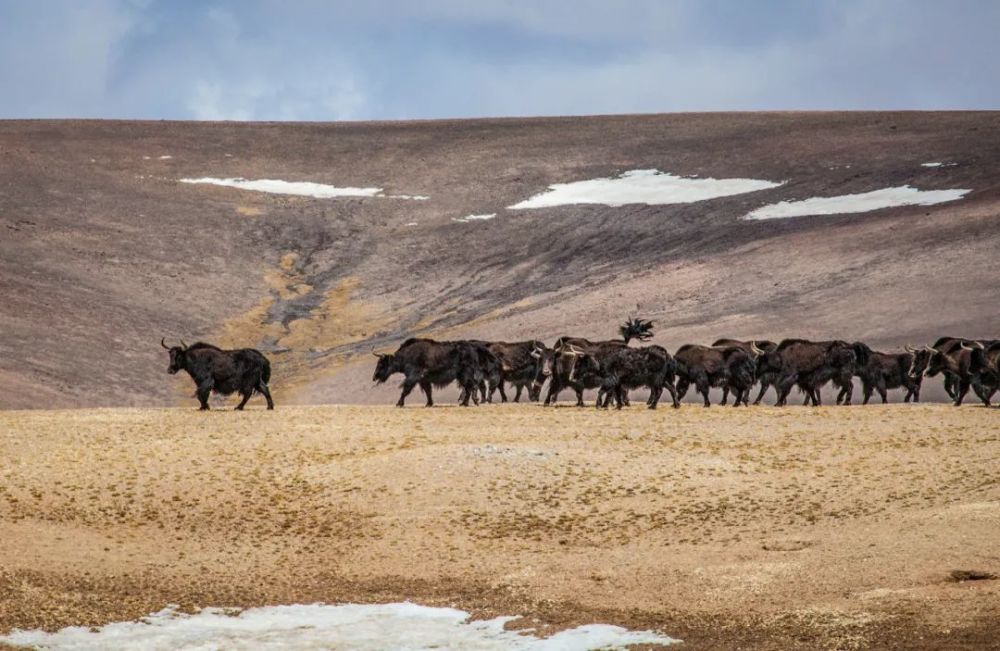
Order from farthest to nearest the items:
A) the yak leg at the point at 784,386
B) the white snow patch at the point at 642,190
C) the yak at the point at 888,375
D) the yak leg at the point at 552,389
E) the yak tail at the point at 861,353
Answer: the white snow patch at the point at 642,190
the yak at the point at 888,375
the yak tail at the point at 861,353
the yak leg at the point at 784,386
the yak leg at the point at 552,389

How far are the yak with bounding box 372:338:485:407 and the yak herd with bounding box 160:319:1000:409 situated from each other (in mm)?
26

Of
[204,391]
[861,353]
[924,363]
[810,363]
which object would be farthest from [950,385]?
[204,391]

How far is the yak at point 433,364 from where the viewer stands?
37188mm

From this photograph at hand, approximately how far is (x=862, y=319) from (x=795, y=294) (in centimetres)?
589

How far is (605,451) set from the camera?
2734 cm

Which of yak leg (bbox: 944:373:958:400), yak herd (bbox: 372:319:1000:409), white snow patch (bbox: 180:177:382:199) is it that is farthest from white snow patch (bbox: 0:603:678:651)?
white snow patch (bbox: 180:177:382:199)

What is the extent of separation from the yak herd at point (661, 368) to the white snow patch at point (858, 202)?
96.5ft

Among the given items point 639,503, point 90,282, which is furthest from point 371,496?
point 90,282

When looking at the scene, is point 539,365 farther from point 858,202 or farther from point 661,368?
point 858,202

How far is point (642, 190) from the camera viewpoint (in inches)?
3361

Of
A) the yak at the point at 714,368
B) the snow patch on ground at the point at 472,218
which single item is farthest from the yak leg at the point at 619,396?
the snow patch on ground at the point at 472,218

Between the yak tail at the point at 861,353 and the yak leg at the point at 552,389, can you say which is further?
the yak tail at the point at 861,353

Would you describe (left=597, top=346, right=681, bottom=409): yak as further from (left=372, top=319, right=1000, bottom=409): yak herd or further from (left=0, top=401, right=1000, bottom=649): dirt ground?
(left=0, top=401, right=1000, bottom=649): dirt ground

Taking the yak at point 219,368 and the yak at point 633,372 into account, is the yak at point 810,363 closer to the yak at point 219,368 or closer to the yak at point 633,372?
the yak at point 633,372
